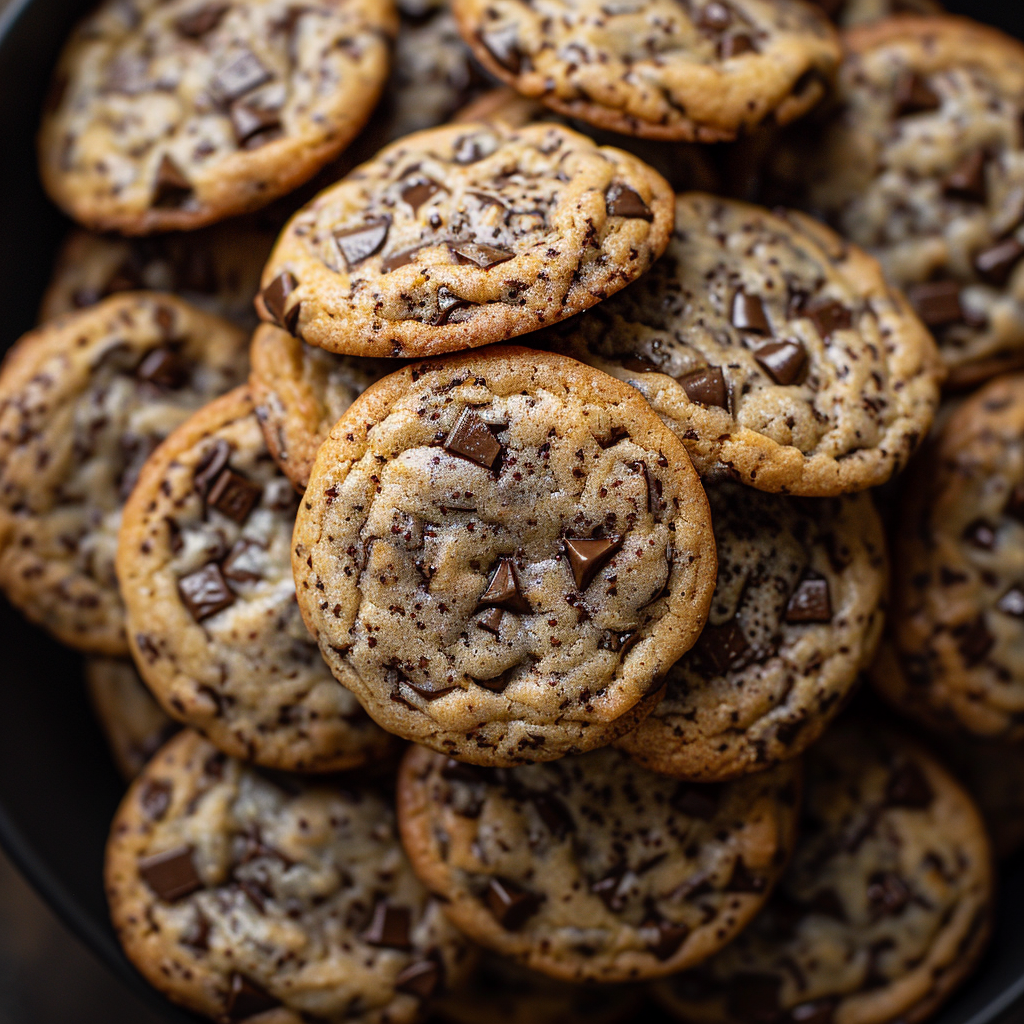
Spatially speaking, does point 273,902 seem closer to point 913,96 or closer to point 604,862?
point 604,862

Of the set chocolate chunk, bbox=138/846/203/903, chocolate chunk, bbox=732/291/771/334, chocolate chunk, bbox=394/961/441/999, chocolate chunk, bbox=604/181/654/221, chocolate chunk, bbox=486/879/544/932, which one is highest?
chocolate chunk, bbox=604/181/654/221

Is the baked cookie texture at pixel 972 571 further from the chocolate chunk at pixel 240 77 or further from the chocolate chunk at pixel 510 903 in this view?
the chocolate chunk at pixel 240 77

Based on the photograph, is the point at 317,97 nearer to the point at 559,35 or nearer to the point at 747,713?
the point at 559,35

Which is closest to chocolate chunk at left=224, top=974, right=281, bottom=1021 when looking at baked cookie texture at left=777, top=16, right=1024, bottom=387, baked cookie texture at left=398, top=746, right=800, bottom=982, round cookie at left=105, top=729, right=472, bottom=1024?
round cookie at left=105, top=729, right=472, bottom=1024

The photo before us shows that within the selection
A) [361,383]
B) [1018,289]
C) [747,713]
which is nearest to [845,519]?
[747,713]

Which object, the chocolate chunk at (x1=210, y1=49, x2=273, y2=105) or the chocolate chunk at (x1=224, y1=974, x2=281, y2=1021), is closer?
the chocolate chunk at (x1=224, y1=974, x2=281, y2=1021)

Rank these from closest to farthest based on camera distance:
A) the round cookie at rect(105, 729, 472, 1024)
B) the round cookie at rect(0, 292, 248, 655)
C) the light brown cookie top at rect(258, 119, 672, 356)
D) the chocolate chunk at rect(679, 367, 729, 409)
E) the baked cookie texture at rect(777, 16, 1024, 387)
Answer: the light brown cookie top at rect(258, 119, 672, 356) < the chocolate chunk at rect(679, 367, 729, 409) < the round cookie at rect(105, 729, 472, 1024) < the round cookie at rect(0, 292, 248, 655) < the baked cookie texture at rect(777, 16, 1024, 387)

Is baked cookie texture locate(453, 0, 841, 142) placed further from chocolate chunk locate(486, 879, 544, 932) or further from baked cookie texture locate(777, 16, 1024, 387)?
chocolate chunk locate(486, 879, 544, 932)
